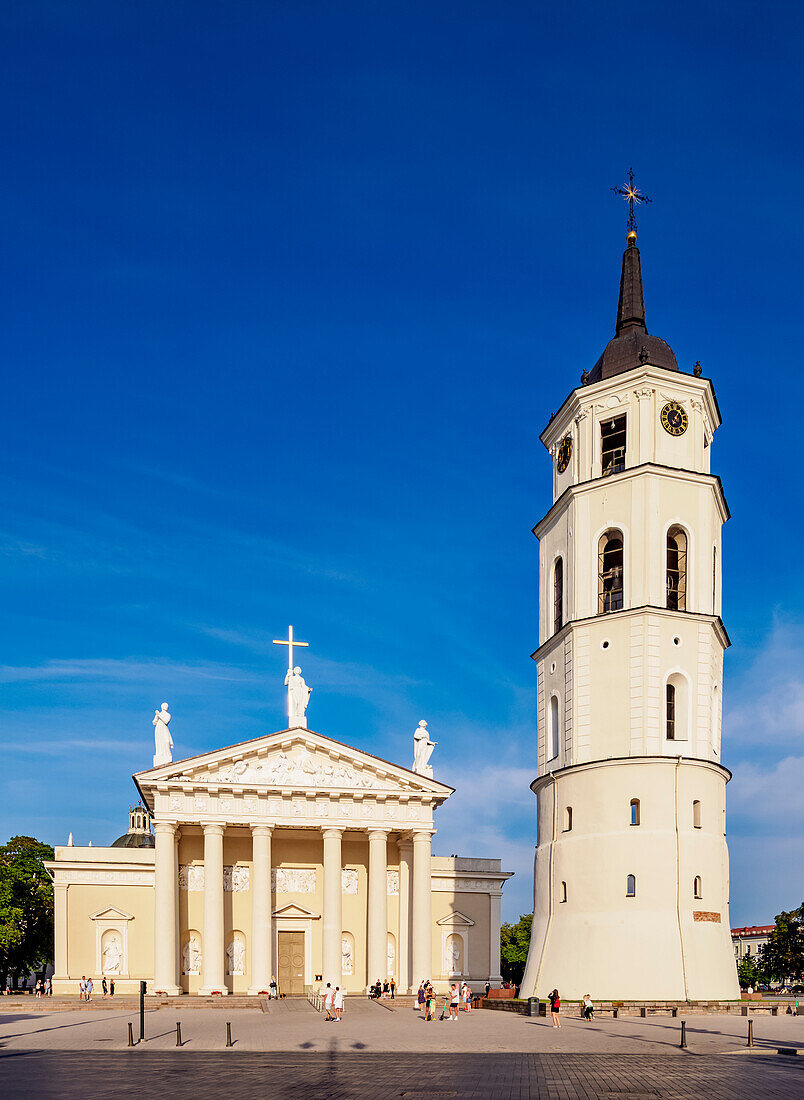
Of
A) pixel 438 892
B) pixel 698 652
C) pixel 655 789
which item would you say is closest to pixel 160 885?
pixel 438 892

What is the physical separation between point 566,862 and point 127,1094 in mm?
30252

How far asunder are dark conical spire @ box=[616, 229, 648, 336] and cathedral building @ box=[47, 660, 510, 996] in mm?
23293

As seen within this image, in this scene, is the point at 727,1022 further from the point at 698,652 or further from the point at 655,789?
the point at 698,652

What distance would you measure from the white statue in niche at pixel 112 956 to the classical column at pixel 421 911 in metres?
14.4

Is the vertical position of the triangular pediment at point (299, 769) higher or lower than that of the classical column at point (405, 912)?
higher

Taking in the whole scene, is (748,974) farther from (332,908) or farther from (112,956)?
(112,956)

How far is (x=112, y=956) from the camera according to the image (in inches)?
2244

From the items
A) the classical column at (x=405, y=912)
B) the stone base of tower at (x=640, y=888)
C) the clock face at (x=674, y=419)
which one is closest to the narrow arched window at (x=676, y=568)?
the clock face at (x=674, y=419)

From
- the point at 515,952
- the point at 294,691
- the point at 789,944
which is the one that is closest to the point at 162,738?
the point at 294,691

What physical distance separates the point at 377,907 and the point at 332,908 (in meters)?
2.24

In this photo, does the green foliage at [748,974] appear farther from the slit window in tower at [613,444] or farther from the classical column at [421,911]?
the slit window in tower at [613,444]

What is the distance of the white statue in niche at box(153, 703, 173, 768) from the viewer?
5684 cm

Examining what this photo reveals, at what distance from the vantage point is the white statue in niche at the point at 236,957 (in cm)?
5738

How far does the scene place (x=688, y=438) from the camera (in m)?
52.5
